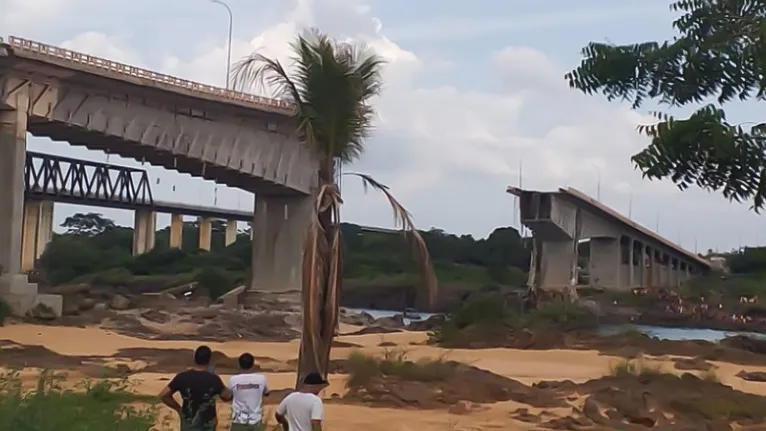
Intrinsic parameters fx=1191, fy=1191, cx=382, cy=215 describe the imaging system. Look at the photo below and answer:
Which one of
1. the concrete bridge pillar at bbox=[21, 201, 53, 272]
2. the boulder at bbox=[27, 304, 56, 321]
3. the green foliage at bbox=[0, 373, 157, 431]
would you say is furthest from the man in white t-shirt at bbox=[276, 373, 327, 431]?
the concrete bridge pillar at bbox=[21, 201, 53, 272]

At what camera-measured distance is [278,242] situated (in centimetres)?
7131

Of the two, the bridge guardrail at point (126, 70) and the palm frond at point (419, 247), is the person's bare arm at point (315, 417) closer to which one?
the palm frond at point (419, 247)

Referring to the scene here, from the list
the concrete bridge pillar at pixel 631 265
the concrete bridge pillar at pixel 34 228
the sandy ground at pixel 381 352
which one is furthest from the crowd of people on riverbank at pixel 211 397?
the concrete bridge pillar at pixel 34 228

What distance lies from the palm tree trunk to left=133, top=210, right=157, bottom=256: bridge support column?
3819 inches

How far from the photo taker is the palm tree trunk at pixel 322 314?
19.3 meters

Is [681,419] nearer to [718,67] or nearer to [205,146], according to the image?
[718,67]

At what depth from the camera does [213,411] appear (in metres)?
11.7

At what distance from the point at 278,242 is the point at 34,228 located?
1555 inches

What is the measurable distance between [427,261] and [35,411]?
10165 millimetres

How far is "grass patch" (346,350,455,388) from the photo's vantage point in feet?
75.2

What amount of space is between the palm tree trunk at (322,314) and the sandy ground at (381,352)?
0.93m

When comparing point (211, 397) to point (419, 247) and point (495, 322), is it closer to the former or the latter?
point (419, 247)

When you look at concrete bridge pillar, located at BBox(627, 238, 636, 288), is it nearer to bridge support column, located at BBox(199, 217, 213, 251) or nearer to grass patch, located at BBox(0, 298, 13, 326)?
bridge support column, located at BBox(199, 217, 213, 251)

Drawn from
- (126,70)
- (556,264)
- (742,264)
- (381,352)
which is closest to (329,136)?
(381,352)
